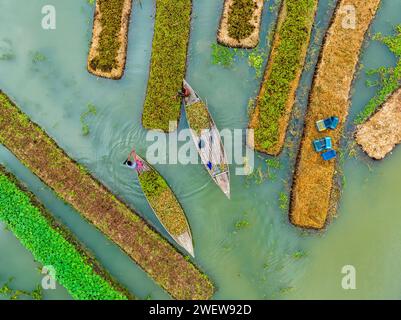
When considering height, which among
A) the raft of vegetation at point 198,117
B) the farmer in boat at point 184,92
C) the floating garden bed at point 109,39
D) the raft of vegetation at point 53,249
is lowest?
the raft of vegetation at point 53,249

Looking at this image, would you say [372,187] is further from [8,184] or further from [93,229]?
[8,184]

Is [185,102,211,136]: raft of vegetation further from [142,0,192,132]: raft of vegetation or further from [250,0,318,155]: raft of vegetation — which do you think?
[250,0,318,155]: raft of vegetation

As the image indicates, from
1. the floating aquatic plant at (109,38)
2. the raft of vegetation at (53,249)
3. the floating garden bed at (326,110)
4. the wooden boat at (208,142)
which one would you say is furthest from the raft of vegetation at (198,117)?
the raft of vegetation at (53,249)

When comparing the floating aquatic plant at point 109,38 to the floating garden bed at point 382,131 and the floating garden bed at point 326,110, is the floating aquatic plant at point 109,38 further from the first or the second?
the floating garden bed at point 382,131

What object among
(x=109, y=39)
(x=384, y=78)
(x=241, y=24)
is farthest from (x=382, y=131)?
(x=109, y=39)

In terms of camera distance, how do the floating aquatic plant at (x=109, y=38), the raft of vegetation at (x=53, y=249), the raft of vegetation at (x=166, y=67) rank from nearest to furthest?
the raft of vegetation at (x=53, y=249), the raft of vegetation at (x=166, y=67), the floating aquatic plant at (x=109, y=38)

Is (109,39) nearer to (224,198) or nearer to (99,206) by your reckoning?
(99,206)
